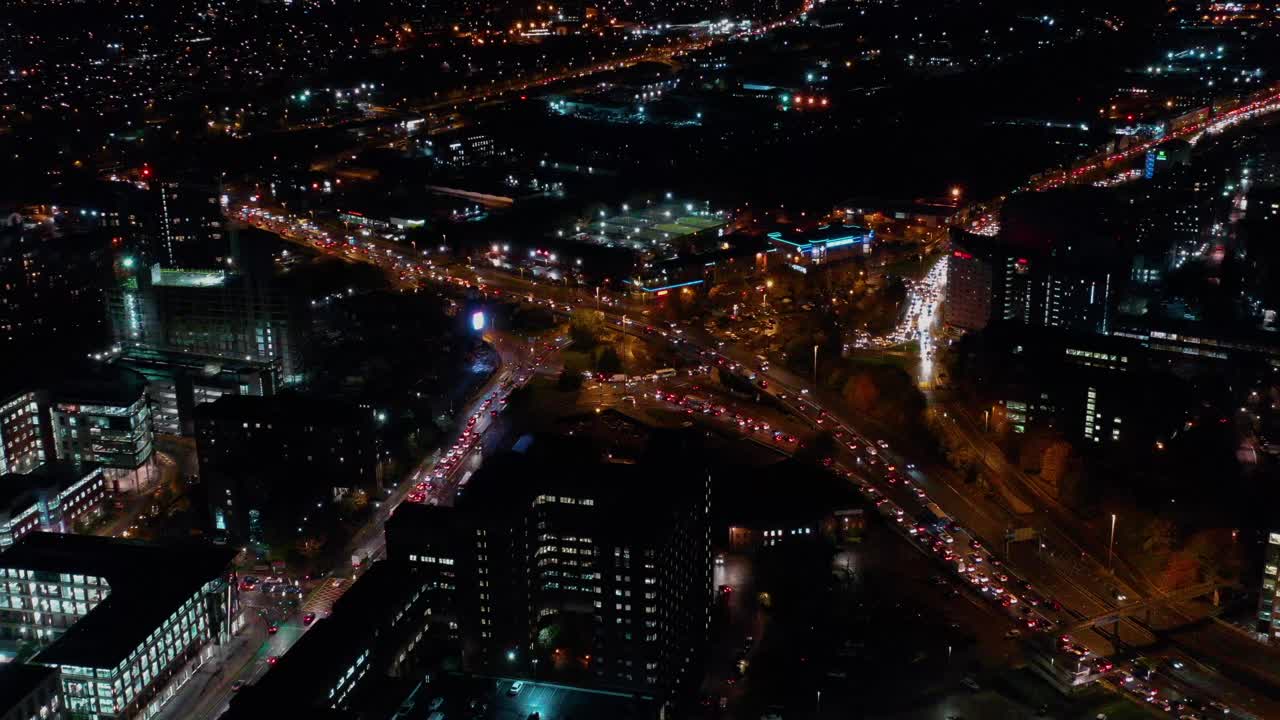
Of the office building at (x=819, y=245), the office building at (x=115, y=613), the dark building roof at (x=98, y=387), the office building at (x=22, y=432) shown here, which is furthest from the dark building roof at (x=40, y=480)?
the office building at (x=819, y=245)

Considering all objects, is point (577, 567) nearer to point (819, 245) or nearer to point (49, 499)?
point (49, 499)

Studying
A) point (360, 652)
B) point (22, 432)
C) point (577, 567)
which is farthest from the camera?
point (22, 432)

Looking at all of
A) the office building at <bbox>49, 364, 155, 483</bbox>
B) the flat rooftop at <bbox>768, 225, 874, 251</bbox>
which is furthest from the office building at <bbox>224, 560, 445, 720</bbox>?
the flat rooftop at <bbox>768, 225, 874, 251</bbox>

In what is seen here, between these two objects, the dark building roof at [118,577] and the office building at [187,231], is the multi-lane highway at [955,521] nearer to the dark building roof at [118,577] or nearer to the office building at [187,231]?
the dark building roof at [118,577]

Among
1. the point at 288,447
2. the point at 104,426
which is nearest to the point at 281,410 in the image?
the point at 288,447

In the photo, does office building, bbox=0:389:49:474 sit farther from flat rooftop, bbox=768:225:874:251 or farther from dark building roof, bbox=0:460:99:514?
flat rooftop, bbox=768:225:874:251
